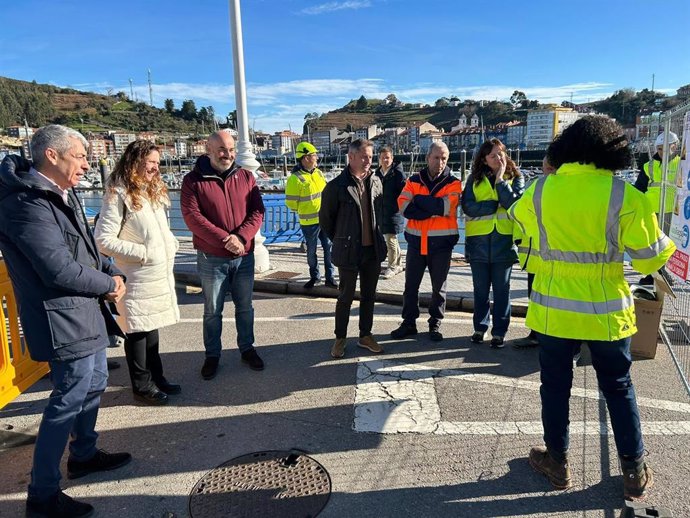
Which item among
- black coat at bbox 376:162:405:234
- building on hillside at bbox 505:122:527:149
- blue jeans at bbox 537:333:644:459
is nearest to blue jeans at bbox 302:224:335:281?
black coat at bbox 376:162:405:234

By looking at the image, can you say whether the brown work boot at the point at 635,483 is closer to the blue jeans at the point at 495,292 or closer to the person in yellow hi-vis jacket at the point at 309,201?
the blue jeans at the point at 495,292

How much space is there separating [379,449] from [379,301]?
11.6ft

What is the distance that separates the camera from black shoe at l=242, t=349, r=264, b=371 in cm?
439

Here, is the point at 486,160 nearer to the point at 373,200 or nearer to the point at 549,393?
the point at 373,200

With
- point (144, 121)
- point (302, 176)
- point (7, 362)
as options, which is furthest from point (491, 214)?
point (144, 121)

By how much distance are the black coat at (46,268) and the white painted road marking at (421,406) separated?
193cm

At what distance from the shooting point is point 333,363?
4.49 m

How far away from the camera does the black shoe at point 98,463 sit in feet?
9.45

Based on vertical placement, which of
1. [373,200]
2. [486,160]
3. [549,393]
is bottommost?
[549,393]

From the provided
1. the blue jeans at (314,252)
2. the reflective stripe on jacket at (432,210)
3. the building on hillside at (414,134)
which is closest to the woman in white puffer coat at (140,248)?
the reflective stripe on jacket at (432,210)

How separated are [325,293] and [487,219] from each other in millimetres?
2899

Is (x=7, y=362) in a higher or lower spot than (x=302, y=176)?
lower

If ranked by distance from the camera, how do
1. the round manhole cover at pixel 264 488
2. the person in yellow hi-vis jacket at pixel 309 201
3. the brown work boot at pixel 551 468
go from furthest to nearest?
1. the person in yellow hi-vis jacket at pixel 309 201
2. the brown work boot at pixel 551 468
3. the round manhole cover at pixel 264 488

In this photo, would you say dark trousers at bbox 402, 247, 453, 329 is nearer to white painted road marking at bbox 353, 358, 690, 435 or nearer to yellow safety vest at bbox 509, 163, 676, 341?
white painted road marking at bbox 353, 358, 690, 435
